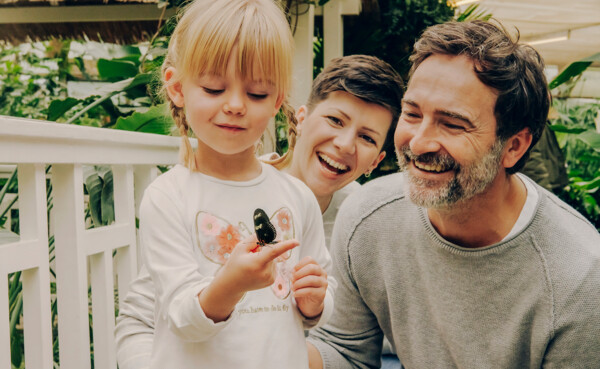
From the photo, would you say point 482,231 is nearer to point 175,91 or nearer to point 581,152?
point 175,91

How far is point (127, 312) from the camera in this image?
144 centimetres

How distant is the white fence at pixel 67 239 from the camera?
44.6 inches

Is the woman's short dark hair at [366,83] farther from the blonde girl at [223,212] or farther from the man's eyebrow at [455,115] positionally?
the blonde girl at [223,212]

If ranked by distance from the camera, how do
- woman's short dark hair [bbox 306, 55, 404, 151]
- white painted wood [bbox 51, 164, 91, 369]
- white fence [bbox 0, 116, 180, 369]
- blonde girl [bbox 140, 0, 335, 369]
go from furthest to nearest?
woman's short dark hair [bbox 306, 55, 404, 151]
white painted wood [bbox 51, 164, 91, 369]
white fence [bbox 0, 116, 180, 369]
blonde girl [bbox 140, 0, 335, 369]

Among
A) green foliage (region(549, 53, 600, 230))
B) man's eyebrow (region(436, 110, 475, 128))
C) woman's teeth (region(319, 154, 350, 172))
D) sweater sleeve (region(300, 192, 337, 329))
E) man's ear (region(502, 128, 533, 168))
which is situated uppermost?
man's eyebrow (region(436, 110, 475, 128))

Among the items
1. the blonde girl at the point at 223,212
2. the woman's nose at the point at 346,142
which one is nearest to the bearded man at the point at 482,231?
the woman's nose at the point at 346,142

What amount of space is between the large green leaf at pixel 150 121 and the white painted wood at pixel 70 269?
26.5 inches

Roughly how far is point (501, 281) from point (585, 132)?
9.49 feet

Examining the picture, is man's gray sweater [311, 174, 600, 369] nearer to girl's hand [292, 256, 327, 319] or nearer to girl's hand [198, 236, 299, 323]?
girl's hand [292, 256, 327, 319]

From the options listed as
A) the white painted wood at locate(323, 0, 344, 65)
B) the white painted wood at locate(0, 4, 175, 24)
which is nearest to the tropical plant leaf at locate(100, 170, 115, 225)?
the white painted wood at locate(0, 4, 175, 24)

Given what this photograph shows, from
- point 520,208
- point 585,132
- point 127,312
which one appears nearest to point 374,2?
point 585,132

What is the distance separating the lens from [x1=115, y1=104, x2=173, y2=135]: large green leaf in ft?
6.68

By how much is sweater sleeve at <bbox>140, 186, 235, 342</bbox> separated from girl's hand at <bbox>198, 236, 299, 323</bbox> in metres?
0.02

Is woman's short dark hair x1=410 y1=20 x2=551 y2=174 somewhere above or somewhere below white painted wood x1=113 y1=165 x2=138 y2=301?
above
